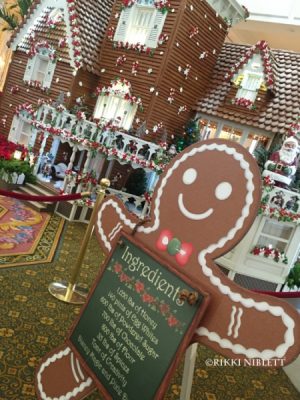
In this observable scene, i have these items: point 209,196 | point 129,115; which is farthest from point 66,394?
point 129,115

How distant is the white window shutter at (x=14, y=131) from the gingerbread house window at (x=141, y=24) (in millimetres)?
5268

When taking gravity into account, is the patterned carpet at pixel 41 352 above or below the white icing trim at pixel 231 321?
below

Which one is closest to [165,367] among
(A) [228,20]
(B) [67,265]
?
(B) [67,265]

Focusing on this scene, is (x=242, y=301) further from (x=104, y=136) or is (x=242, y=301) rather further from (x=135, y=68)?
A: (x=135, y=68)

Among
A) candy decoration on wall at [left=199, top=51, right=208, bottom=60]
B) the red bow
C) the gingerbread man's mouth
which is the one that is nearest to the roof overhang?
candy decoration on wall at [left=199, top=51, right=208, bottom=60]

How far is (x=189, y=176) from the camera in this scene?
2182 millimetres

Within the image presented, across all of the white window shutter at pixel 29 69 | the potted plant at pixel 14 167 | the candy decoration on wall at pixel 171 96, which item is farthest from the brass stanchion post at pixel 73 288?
the white window shutter at pixel 29 69

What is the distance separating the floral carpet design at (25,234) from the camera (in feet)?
21.8

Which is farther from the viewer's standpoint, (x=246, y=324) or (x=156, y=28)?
(x=156, y=28)

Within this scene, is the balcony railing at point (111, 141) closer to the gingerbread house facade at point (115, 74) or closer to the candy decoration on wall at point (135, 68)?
the gingerbread house facade at point (115, 74)

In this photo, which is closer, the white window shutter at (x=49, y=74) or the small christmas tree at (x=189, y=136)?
the small christmas tree at (x=189, y=136)

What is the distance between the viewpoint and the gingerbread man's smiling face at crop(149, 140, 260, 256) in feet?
6.31

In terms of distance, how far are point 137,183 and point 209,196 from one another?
10466 mm

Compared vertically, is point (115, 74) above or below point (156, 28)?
below
